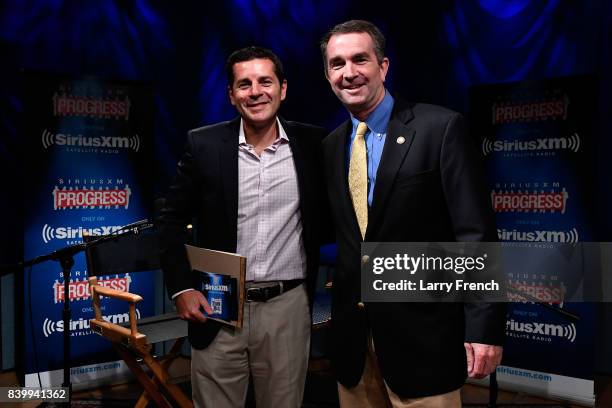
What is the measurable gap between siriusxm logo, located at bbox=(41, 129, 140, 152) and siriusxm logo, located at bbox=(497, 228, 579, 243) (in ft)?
8.13

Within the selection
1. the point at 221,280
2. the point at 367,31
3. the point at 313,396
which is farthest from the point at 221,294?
the point at 313,396

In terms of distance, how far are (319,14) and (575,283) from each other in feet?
8.72

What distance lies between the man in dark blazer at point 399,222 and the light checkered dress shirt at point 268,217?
29 cm

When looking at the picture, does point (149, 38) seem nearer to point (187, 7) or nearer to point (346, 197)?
point (187, 7)

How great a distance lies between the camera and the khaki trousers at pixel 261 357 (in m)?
2.12

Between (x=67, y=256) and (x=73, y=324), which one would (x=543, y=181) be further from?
(x=73, y=324)

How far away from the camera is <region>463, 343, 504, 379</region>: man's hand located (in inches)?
63.1

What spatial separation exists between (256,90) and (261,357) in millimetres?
915

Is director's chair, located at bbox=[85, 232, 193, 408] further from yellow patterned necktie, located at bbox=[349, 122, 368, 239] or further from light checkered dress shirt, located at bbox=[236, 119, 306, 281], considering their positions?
yellow patterned necktie, located at bbox=[349, 122, 368, 239]

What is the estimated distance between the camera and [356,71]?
70.0 inches

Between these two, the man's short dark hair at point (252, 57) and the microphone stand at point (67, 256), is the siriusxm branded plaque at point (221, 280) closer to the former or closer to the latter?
the man's short dark hair at point (252, 57)

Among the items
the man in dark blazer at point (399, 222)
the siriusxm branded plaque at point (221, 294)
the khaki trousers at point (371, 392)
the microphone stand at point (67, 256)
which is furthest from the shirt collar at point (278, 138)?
the microphone stand at point (67, 256)

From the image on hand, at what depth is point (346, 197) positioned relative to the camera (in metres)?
1.81

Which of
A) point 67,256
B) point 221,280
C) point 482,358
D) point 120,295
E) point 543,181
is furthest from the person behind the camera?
point 543,181
